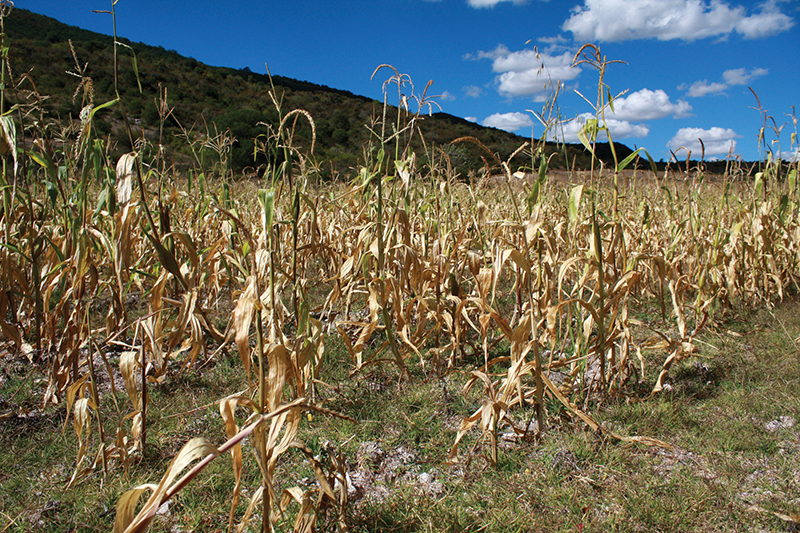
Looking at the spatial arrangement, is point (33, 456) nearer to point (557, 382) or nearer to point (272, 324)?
point (272, 324)

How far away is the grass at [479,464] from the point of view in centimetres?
124

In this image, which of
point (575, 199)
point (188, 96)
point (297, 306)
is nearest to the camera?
point (575, 199)

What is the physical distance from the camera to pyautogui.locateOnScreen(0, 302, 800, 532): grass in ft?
4.08

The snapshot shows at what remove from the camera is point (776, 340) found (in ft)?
7.79

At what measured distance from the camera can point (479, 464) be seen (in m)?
1.50

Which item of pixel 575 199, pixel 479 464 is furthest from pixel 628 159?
pixel 479 464

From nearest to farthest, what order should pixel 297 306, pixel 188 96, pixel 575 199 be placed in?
pixel 575 199
pixel 297 306
pixel 188 96

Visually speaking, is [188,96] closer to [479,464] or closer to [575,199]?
[575,199]

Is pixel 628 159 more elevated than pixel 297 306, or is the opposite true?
pixel 628 159

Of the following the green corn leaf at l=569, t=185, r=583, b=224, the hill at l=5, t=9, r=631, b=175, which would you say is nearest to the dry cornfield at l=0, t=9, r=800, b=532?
the green corn leaf at l=569, t=185, r=583, b=224

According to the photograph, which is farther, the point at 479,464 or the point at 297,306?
the point at 297,306

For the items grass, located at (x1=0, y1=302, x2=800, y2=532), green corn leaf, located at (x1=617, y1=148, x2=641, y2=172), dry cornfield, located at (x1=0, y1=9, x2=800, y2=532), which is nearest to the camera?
dry cornfield, located at (x1=0, y1=9, x2=800, y2=532)

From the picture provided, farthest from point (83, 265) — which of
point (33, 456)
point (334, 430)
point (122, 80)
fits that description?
point (122, 80)

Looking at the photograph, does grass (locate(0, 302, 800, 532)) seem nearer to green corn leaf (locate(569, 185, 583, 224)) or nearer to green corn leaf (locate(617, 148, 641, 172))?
green corn leaf (locate(569, 185, 583, 224))
